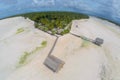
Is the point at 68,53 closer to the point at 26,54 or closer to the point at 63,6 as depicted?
the point at 26,54

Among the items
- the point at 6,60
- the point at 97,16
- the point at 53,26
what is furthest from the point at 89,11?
the point at 6,60

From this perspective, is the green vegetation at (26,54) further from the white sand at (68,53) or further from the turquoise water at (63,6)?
the turquoise water at (63,6)

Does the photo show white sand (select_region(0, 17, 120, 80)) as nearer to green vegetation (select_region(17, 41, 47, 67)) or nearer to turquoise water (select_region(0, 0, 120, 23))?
green vegetation (select_region(17, 41, 47, 67))

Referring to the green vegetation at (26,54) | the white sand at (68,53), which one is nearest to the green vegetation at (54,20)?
the white sand at (68,53)

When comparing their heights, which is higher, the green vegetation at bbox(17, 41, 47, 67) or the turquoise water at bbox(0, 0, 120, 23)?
the turquoise water at bbox(0, 0, 120, 23)

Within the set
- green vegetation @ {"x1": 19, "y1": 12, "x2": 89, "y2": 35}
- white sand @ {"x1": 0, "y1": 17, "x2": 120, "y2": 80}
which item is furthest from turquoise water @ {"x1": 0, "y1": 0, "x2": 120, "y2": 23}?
white sand @ {"x1": 0, "y1": 17, "x2": 120, "y2": 80}

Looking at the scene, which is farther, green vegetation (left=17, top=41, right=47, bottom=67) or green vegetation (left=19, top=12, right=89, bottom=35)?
green vegetation (left=19, top=12, right=89, bottom=35)
